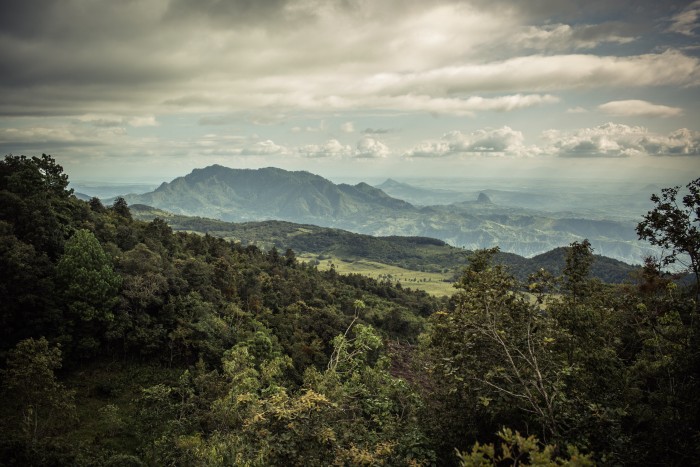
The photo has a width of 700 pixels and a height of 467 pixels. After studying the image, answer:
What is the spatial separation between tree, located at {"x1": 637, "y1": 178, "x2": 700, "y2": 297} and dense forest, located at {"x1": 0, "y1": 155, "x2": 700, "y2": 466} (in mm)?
59

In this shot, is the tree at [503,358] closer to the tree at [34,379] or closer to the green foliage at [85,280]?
the tree at [34,379]

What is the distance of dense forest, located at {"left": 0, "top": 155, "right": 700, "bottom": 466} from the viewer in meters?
12.7

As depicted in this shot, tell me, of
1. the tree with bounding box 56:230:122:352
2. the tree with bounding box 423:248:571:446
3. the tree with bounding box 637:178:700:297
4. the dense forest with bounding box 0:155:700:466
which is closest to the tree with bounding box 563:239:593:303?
the dense forest with bounding box 0:155:700:466

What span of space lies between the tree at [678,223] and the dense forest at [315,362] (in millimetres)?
59

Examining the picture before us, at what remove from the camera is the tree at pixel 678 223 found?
1387cm

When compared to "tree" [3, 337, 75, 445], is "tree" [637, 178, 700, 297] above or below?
above

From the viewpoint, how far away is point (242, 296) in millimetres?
71500

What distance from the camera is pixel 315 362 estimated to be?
188 ft

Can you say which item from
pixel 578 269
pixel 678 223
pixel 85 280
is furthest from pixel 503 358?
pixel 85 280

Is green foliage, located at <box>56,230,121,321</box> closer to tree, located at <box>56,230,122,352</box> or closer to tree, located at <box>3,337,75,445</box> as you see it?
tree, located at <box>56,230,122,352</box>

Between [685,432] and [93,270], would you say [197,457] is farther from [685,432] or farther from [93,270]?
[93,270]

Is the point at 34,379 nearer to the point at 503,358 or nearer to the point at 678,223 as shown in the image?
the point at 503,358

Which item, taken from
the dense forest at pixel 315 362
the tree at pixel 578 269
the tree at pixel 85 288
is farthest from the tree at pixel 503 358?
the tree at pixel 85 288

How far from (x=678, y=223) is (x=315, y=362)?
50633mm
